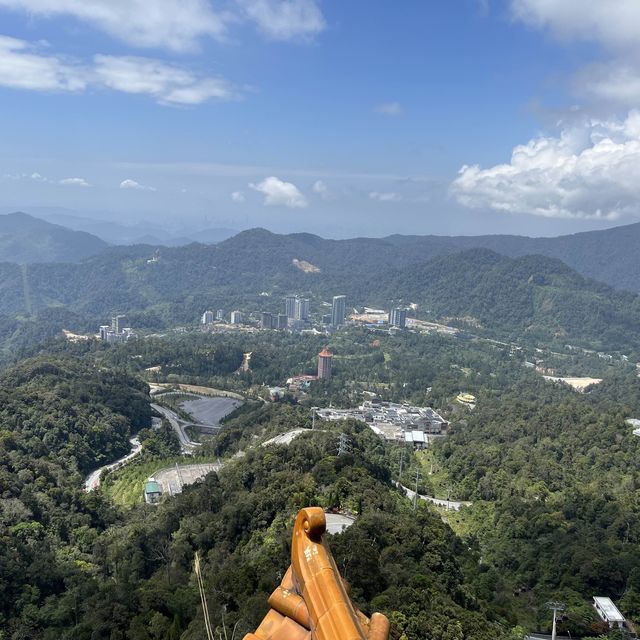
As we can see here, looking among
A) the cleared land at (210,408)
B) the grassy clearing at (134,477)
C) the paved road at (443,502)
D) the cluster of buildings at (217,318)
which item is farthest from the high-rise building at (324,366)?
the cluster of buildings at (217,318)

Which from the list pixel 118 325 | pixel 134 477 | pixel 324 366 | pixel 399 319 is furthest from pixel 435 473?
pixel 118 325

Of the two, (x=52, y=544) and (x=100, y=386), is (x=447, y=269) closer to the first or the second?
(x=100, y=386)

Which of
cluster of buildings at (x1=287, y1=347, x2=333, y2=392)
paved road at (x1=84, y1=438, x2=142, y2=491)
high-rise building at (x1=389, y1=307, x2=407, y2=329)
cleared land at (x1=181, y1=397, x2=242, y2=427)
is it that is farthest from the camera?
high-rise building at (x1=389, y1=307, x2=407, y2=329)

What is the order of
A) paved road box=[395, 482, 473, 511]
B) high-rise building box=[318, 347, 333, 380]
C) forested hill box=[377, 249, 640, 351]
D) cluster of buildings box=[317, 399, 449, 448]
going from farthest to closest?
forested hill box=[377, 249, 640, 351]
high-rise building box=[318, 347, 333, 380]
cluster of buildings box=[317, 399, 449, 448]
paved road box=[395, 482, 473, 511]

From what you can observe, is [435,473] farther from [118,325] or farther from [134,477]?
[118,325]

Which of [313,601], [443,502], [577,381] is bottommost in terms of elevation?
[577,381]

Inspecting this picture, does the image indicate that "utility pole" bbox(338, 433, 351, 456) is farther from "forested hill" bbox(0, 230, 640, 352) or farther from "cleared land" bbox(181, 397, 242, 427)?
"forested hill" bbox(0, 230, 640, 352)

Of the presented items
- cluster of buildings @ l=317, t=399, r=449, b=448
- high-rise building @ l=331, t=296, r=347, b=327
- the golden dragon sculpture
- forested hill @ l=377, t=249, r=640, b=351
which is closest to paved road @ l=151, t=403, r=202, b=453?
cluster of buildings @ l=317, t=399, r=449, b=448
